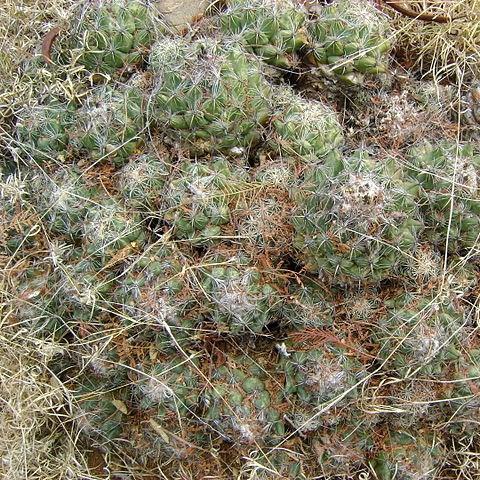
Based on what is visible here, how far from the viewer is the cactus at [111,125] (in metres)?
2.44

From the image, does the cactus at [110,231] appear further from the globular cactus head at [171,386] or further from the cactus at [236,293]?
the globular cactus head at [171,386]

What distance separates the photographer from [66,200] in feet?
7.99

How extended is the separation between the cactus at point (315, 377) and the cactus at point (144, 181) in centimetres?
73

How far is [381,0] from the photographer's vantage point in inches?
110

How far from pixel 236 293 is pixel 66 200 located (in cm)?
76

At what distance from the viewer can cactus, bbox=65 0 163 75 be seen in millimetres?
2496

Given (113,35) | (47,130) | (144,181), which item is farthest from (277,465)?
(113,35)

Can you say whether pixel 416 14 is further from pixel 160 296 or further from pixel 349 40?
pixel 160 296

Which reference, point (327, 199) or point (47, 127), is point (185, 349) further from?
point (47, 127)

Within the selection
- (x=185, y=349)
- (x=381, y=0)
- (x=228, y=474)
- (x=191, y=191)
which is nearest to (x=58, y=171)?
(x=191, y=191)

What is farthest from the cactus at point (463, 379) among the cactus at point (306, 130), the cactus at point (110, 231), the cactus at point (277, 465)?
the cactus at point (110, 231)

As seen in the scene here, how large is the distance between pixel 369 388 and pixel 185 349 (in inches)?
26.1

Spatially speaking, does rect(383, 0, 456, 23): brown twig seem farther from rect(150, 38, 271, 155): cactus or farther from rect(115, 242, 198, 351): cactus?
rect(115, 242, 198, 351): cactus

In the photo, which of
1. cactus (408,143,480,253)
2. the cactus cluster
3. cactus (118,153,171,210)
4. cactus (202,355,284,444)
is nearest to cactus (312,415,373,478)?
the cactus cluster
